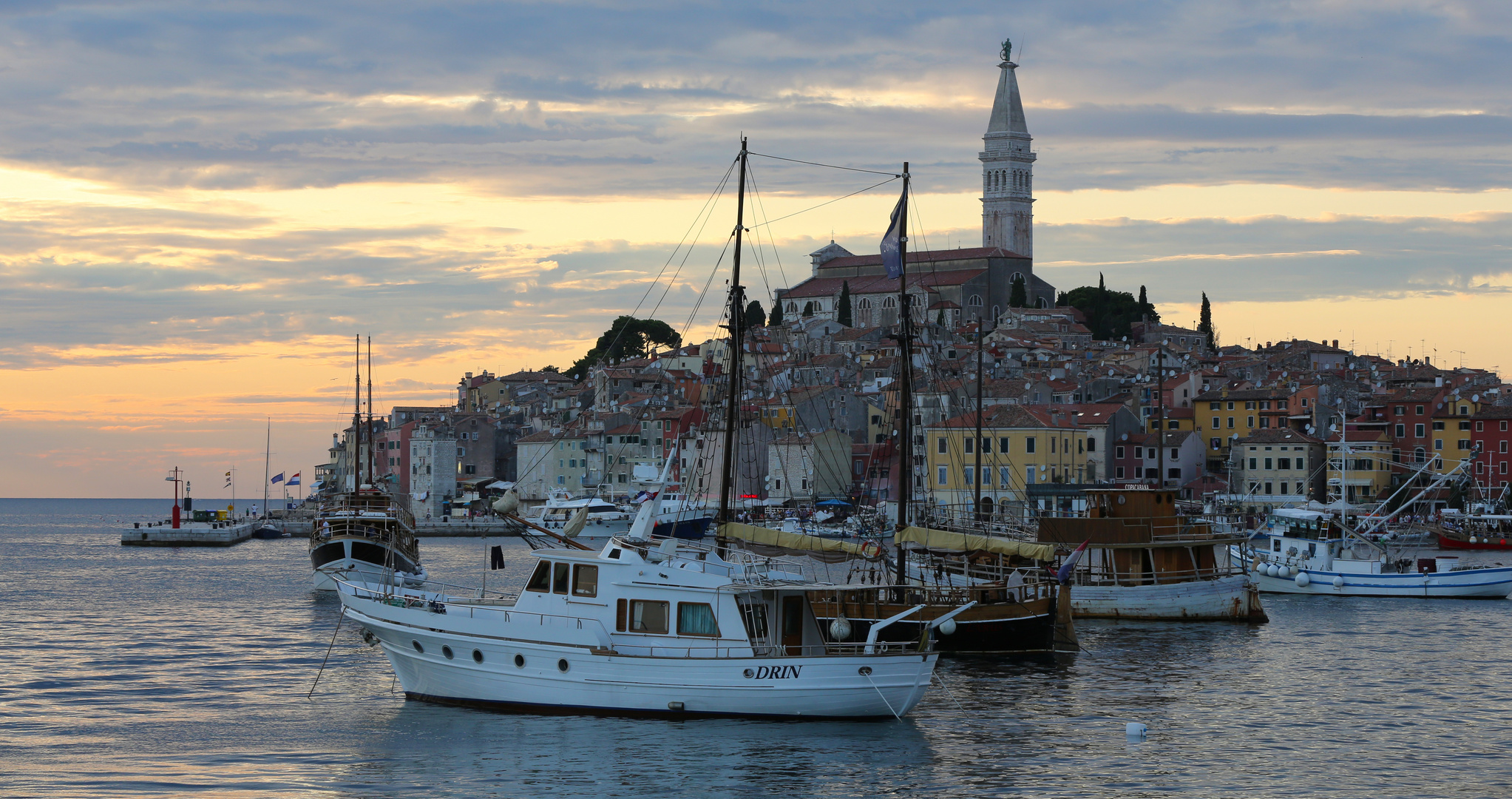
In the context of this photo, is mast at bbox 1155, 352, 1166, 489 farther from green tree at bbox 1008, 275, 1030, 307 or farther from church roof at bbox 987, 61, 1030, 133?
church roof at bbox 987, 61, 1030, 133

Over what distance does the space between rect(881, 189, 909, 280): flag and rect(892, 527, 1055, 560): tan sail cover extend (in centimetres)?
625

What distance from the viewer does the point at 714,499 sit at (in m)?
95.9

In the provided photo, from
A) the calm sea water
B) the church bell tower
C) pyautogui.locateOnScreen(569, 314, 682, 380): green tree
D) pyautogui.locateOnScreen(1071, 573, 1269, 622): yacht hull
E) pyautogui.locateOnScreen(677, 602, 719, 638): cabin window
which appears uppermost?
the church bell tower

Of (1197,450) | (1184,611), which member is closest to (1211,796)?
(1184,611)

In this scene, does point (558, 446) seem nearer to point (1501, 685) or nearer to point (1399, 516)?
point (1399, 516)

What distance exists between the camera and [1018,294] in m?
149

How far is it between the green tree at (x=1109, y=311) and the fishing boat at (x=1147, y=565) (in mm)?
105675

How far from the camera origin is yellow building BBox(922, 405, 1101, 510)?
3413 inches

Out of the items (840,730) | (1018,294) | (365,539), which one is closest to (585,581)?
(840,730)

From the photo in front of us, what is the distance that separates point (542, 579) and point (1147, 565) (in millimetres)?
21383

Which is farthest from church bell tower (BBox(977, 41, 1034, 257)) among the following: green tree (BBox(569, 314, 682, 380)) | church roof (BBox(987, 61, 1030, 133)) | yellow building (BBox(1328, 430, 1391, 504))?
yellow building (BBox(1328, 430, 1391, 504))

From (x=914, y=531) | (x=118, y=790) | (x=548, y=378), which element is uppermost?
(x=548, y=378)

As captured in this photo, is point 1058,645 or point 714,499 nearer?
point 1058,645

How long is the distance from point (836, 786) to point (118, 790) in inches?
370
